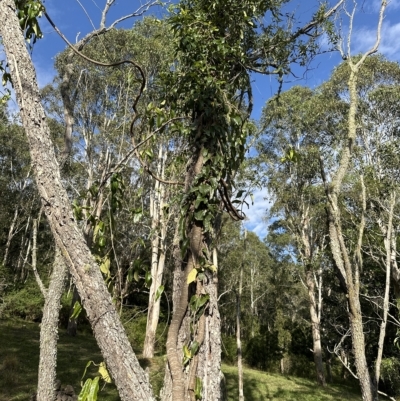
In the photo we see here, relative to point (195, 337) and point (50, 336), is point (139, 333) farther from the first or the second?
point (195, 337)

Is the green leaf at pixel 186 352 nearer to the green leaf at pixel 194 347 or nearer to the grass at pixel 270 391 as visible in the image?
the green leaf at pixel 194 347

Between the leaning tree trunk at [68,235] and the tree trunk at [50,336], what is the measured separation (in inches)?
121

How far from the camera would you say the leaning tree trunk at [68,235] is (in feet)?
3.59

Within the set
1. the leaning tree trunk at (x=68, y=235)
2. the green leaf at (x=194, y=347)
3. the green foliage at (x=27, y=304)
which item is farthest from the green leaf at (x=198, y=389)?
the green foliage at (x=27, y=304)

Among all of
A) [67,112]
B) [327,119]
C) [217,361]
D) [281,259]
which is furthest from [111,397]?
[281,259]

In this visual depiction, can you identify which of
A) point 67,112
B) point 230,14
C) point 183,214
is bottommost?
point 183,214

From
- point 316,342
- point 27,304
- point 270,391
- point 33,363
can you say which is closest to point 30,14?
point 33,363

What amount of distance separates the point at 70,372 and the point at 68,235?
889 centimetres

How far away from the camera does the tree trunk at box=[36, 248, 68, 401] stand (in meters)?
4.16

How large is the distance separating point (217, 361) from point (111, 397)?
6473mm

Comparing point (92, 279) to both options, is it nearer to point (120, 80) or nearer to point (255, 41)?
point (255, 41)

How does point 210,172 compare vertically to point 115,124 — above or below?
below

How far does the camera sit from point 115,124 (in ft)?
50.5

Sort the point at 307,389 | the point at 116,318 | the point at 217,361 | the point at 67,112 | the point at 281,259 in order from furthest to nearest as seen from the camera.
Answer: the point at 281,259 < the point at 307,389 < the point at 67,112 < the point at 217,361 < the point at 116,318
